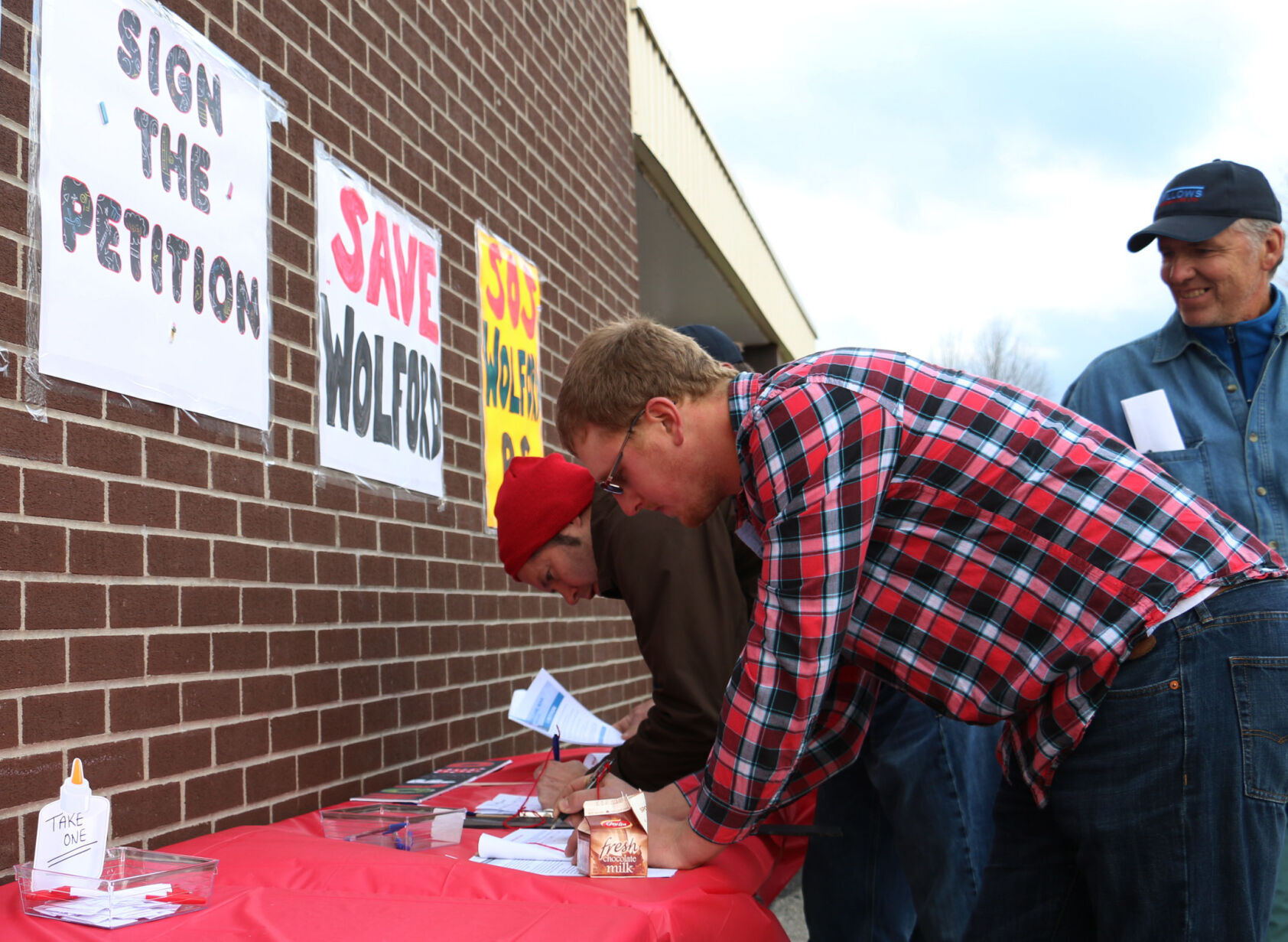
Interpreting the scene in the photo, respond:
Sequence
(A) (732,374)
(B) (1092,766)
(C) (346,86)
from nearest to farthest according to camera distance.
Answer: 1. (B) (1092,766)
2. (A) (732,374)
3. (C) (346,86)

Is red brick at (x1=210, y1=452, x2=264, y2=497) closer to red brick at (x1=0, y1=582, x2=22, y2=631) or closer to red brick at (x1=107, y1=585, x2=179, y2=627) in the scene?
red brick at (x1=107, y1=585, x2=179, y2=627)

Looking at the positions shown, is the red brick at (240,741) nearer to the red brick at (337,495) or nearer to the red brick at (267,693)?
the red brick at (267,693)

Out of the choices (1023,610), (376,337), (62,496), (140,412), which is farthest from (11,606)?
(1023,610)

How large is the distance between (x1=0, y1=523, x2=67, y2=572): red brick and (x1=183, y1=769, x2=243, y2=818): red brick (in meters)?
0.59

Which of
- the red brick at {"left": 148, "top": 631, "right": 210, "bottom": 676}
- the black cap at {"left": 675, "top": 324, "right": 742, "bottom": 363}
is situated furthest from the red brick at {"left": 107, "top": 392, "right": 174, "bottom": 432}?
the black cap at {"left": 675, "top": 324, "right": 742, "bottom": 363}

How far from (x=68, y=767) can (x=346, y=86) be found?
2.06 m

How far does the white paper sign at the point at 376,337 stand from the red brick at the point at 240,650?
1.78ft

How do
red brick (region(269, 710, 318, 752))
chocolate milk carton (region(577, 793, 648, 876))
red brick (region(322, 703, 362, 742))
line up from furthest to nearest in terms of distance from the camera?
red brick (region(322, 703, 362, 742)) → red brick (region(269, 710, 318, 752)) → chocolate milk carton (region(577, 793, 648, 876))

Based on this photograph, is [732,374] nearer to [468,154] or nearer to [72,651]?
[72,651]

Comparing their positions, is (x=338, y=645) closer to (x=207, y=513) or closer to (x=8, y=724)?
(x=207, y=513)

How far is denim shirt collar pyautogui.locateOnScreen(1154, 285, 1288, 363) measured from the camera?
9.60 feet

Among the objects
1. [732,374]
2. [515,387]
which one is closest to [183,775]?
[732,374]

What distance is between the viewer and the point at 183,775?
2.34 m

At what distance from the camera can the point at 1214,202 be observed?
2.74m
